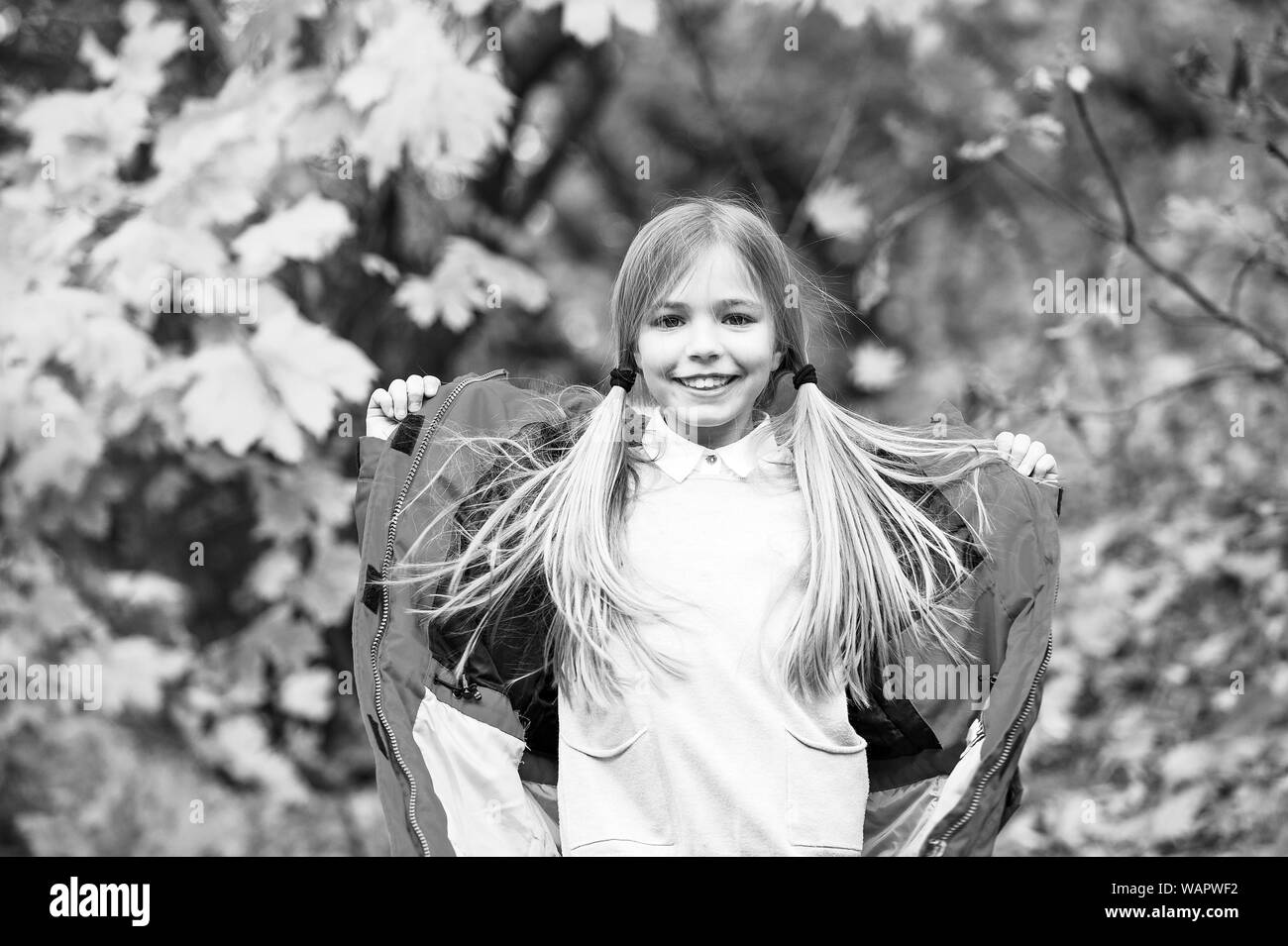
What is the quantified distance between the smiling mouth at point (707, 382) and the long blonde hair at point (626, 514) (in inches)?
4.9

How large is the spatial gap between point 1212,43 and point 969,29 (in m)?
1.32

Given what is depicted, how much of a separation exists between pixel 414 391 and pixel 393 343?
2556 mm

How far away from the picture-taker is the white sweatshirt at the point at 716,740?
2.19 meters

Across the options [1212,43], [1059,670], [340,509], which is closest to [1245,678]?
[1059,670]

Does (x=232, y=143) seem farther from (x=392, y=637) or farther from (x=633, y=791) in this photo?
(x=633, y=791)

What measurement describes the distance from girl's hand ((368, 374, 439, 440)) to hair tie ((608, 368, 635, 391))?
0.33 metres

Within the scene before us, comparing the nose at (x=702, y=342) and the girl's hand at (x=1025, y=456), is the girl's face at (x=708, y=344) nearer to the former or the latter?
the nose at (x=702, y=342)

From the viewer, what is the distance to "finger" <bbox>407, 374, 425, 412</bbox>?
2480 mm

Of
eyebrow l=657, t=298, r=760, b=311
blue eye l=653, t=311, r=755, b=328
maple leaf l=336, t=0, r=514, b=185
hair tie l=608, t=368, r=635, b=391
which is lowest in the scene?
hair tie l=608, t=368, r=635, b=391

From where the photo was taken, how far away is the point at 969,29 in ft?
21.8

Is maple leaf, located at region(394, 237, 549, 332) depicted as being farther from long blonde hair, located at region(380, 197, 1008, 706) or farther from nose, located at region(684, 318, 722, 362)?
nose, located at region(684, 318, 722, 362)

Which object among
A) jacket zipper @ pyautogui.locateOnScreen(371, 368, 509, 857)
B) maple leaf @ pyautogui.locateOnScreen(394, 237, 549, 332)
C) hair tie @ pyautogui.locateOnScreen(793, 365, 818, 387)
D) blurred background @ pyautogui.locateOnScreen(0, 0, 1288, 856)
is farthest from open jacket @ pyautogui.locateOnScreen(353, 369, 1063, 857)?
maple leaf @ pyautogui.locateOnScreen(394, 237, 549, 332)

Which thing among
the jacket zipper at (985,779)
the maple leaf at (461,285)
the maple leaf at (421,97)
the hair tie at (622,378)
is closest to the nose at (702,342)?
the hair tie at (622,378)

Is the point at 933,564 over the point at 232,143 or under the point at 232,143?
under
